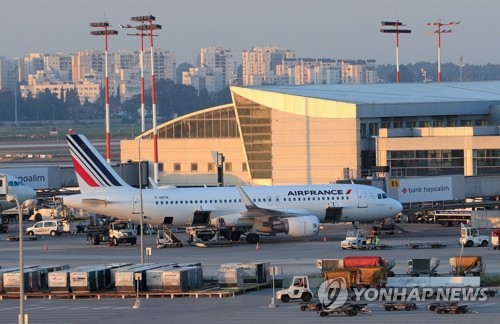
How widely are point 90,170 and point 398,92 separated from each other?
43.3 m

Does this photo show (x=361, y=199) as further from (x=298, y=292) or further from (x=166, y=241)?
(x=298, y=292)

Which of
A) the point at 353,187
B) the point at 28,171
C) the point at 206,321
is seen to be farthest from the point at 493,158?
the point at 206,321

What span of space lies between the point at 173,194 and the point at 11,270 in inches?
958

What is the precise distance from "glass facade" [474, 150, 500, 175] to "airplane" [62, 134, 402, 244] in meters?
19.4

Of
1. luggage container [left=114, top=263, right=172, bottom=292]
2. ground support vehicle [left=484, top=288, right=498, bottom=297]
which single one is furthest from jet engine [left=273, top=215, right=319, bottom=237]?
ground support vehicle [left=484, top=288, right=498, bottom=297]

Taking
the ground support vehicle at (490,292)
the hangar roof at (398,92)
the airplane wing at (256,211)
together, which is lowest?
the ground support vehicle at (490,292)

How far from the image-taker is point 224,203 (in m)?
85.6

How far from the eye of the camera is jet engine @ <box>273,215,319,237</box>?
8250 cm

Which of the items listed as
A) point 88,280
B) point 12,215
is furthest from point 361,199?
point 12,215

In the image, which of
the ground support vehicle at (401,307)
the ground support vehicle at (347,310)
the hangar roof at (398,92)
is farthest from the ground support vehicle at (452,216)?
the ground support vehicle at (347,310)

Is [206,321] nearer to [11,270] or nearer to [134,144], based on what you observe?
[11,270]

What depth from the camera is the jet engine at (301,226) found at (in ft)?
271

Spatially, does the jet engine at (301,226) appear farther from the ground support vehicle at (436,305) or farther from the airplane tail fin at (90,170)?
the ground support vehicle at (436,305)

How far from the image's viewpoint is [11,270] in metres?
62.0
